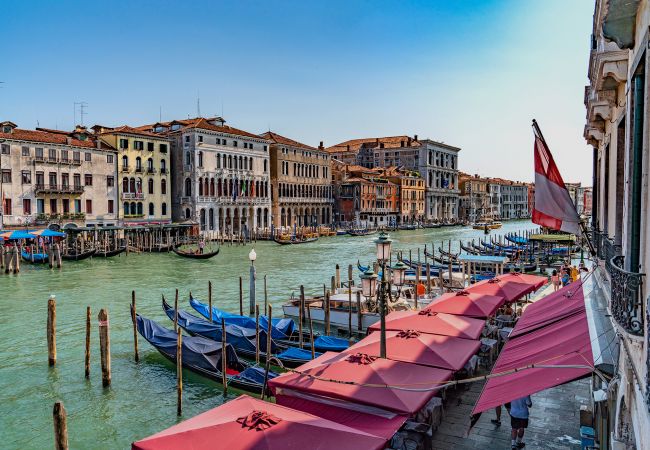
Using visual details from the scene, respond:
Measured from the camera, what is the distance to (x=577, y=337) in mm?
3820

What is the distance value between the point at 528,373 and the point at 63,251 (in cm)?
2469

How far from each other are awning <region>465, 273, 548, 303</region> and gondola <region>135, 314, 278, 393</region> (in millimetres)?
3991

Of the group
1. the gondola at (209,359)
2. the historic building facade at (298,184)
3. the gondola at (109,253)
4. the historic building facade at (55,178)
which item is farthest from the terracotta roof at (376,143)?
the gondola at (209,359)

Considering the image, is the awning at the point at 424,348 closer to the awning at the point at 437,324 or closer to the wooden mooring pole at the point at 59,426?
the awning at the point at 437,324

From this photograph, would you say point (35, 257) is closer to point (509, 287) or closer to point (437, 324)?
point (509, 287)

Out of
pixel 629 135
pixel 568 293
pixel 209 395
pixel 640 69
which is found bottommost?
pixel 209 395

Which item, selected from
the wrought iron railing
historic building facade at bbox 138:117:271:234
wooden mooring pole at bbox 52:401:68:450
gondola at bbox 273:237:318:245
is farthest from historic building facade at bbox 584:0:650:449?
historic building facade at bbox 138:117:271:234

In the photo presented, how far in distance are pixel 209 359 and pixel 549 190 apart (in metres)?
5.31

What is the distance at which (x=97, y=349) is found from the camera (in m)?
9.32

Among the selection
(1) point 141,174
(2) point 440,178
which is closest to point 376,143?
(2) point 440,178

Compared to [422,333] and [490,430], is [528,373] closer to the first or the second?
[490,430]

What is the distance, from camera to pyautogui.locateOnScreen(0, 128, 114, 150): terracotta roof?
80.5ft

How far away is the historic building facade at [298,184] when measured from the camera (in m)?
39.6

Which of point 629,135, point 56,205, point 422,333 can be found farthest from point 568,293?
point 56,205
